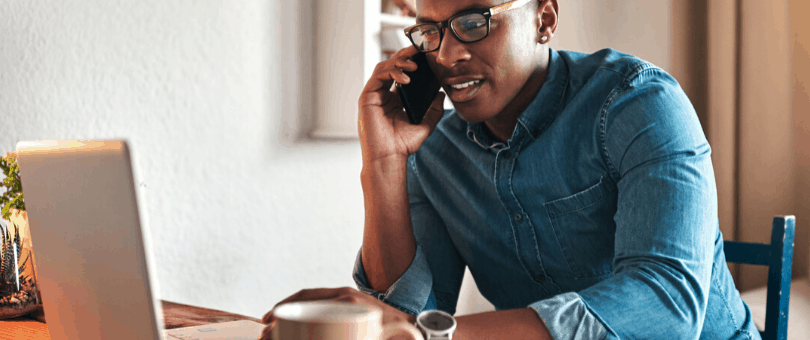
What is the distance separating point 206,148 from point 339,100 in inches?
16.2

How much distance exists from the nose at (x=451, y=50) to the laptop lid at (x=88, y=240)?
0.68 meters

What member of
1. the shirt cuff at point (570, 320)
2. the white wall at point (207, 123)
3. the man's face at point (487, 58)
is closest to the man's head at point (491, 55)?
the man's face at point (487, 58)

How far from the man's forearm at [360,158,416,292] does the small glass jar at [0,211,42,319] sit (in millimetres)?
A: 527

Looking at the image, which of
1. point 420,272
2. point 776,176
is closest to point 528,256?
point 420,272

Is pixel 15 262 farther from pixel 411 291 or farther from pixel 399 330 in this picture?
pixel 399 330

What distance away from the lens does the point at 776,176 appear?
221 cm

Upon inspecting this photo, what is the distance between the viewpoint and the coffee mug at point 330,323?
375mm

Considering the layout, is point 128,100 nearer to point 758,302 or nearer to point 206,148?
point 206,148

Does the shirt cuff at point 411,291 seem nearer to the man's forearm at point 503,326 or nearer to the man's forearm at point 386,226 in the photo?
the man's forearm at point 386,226

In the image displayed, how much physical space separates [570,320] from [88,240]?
1.68 feet

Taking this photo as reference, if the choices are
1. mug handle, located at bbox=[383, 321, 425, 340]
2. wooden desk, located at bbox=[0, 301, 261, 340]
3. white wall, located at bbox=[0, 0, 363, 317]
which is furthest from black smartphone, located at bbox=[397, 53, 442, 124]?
mug handle, located at bbox=[383, 321, 425, 340]

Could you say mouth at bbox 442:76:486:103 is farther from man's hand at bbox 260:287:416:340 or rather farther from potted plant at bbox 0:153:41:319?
potted plant at bbox 0:153:41:319

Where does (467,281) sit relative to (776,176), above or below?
below

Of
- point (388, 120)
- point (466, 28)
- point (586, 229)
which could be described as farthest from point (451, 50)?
point (586, 229)
